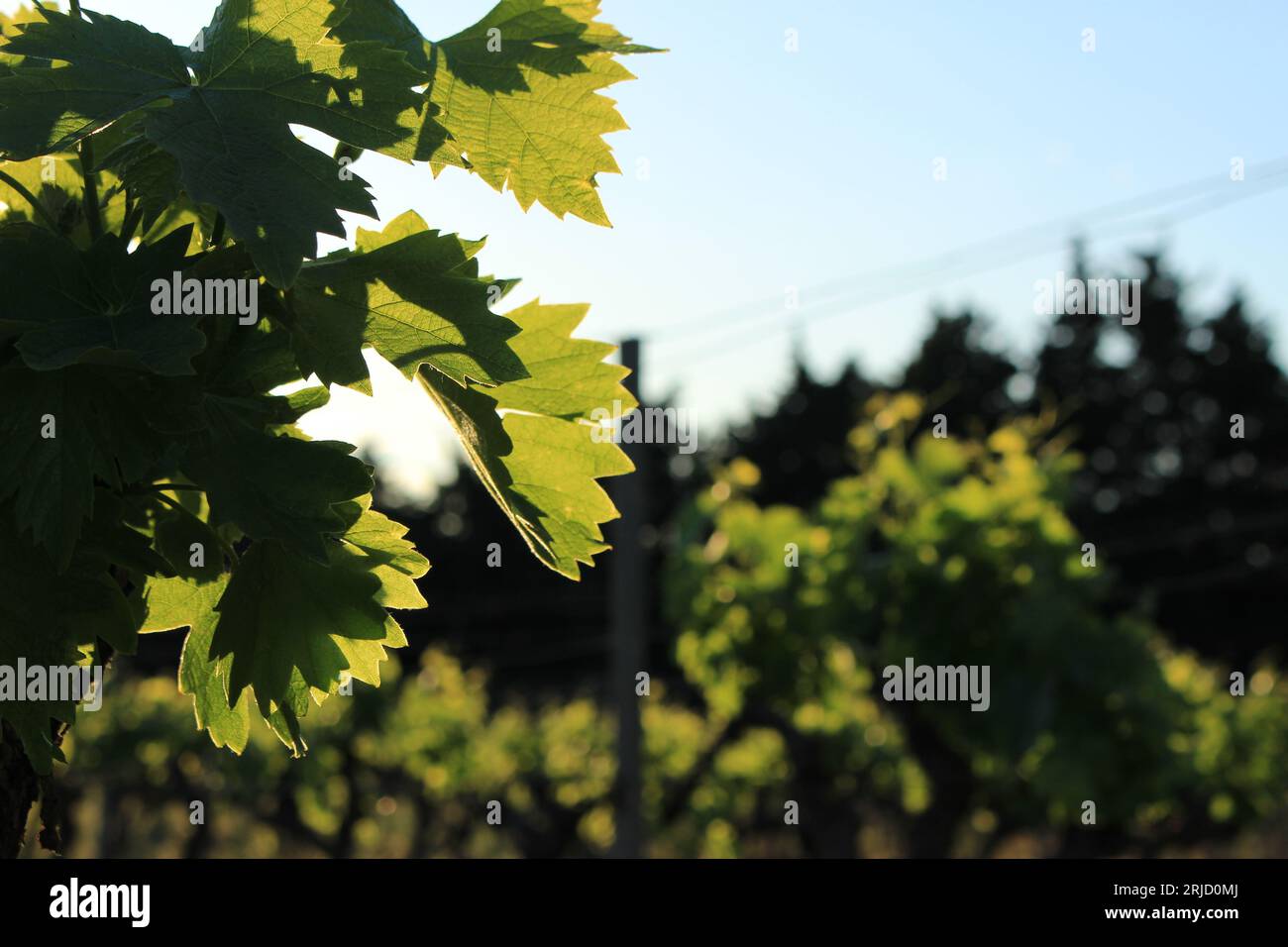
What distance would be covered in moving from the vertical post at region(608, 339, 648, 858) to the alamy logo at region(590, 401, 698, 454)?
190 centimetres

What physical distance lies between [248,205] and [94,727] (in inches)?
690

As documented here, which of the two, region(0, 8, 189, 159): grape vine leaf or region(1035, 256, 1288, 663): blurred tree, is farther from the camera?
region(1035, 256, 1288, 663): blurred tree

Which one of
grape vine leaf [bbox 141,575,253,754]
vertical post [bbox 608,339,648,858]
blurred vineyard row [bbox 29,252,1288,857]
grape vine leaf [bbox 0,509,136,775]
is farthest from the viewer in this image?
vertical post [bbox 608,339,648,858]

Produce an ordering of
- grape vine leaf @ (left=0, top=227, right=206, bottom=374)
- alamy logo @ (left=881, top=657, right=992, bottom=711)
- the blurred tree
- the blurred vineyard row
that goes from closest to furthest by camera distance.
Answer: grape vine leaf @ (left=0, top=227, right=206, bottom=374) → alamy logo @ (left=881, top=657, right=992, bottom=711) → the blurred vineyard row → the blurred tree

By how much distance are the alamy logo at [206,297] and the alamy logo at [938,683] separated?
25.1ft

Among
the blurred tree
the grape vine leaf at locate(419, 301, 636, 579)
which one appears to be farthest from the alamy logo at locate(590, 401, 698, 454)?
the blurred tree

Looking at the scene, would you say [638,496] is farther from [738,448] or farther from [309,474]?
[738,448]

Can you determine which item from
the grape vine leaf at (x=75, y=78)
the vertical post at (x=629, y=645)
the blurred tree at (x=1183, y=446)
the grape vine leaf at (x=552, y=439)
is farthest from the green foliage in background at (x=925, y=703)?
the blurred tree at (x=1183, y=446)

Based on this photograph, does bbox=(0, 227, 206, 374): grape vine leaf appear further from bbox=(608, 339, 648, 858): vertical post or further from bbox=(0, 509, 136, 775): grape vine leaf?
bbox=(608, 339, 648, 858): vertical post

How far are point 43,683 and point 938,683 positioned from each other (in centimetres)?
773

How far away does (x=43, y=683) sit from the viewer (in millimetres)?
1218
